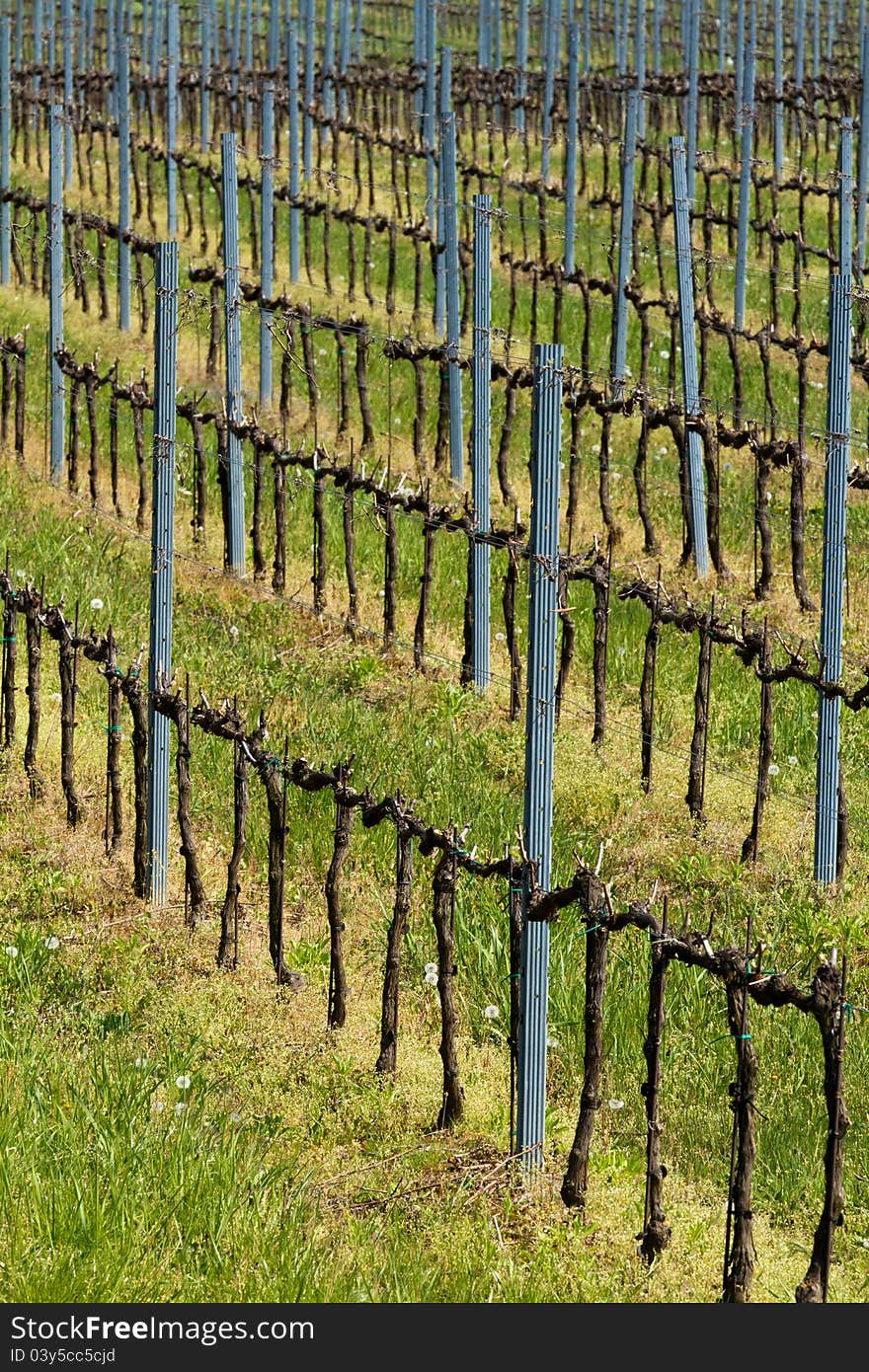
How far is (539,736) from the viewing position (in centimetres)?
671

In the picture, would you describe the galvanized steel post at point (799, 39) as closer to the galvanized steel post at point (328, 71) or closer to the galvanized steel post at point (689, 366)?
the galvanized steel post at point (328, 71)

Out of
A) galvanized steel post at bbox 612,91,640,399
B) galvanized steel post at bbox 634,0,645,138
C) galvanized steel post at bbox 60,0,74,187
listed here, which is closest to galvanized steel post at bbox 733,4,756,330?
galvanized steel post at bbox 612,91,640,399

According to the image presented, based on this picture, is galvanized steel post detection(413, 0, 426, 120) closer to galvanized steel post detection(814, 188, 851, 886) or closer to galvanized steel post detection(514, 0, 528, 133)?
galvanized steel post detection(514, 0, 528, 133)

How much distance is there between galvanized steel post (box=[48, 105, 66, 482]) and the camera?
47.5ft

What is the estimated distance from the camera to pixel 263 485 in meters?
14.0

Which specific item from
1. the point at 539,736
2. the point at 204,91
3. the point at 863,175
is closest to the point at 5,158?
the point at 204,91

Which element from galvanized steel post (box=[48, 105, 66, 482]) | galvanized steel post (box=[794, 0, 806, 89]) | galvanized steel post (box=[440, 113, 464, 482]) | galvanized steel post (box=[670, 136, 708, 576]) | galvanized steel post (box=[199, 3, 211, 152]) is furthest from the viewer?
galvanized steel post (box=[794, 0, 806, 89])

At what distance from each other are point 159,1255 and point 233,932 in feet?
7.56

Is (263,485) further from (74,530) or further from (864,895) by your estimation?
(864,895)

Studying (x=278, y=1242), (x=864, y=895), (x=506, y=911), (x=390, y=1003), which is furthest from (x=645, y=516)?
(x=278, y=1242)

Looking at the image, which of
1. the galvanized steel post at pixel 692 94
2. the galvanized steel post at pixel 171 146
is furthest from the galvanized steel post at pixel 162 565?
the galvanized steel post at pixel 692 94

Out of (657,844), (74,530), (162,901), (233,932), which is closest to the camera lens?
(233,932)

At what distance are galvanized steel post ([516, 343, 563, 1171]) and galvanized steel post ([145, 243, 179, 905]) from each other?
8.09 feet

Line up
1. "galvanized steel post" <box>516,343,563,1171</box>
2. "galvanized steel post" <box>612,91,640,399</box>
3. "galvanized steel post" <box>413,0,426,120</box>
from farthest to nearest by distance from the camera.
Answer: "galvanized steel post" <box>413,0,426,120</box> < "galvanized steel post" <box>612,91,640,399</box> < "galvanized steel post" <box>516,343,563,1171</box>
